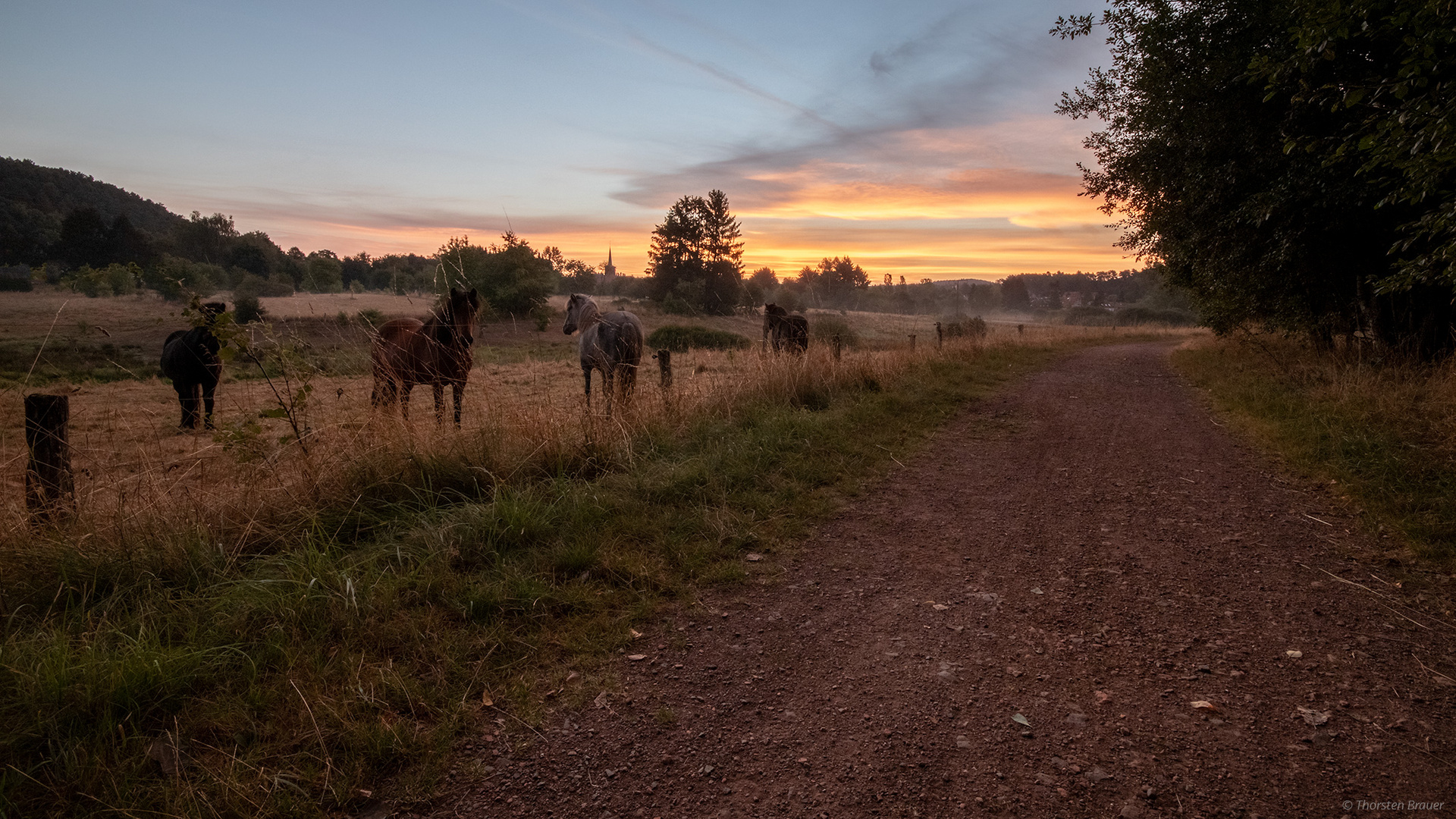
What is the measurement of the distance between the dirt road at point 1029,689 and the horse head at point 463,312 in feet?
18.8

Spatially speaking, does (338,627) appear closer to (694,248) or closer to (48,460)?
(48,460)

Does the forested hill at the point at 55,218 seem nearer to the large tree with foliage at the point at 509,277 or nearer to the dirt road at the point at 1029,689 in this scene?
the large tree with foliage at the point at 509,277

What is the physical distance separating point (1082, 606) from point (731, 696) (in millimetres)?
2126

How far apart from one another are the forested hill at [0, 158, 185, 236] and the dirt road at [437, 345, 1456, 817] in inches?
1570

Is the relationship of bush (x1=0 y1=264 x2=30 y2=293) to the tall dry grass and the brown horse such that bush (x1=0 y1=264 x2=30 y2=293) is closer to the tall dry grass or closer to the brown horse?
the brown horse

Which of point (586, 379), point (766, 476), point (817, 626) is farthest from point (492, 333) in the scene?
point (817, 626)

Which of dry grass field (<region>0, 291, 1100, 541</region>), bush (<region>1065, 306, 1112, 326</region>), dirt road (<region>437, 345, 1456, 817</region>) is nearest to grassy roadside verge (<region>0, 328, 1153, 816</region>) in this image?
dry grass field (<region>0, 291, 1100, 541</region>)

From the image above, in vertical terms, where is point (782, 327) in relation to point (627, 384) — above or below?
above

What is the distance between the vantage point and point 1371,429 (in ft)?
21.3

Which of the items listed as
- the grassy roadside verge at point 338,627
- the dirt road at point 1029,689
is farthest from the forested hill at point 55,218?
the dirt road at point 1029,689

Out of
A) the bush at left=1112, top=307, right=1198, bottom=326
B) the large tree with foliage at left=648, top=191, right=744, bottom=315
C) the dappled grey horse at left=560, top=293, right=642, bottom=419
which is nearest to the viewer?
the dappled grey horse at left=560, top=293, right=642, bottom=419

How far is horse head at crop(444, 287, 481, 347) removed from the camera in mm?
8070

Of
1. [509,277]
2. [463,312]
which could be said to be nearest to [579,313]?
[463,312]

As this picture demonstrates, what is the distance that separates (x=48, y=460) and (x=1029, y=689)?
5743 millimetres
